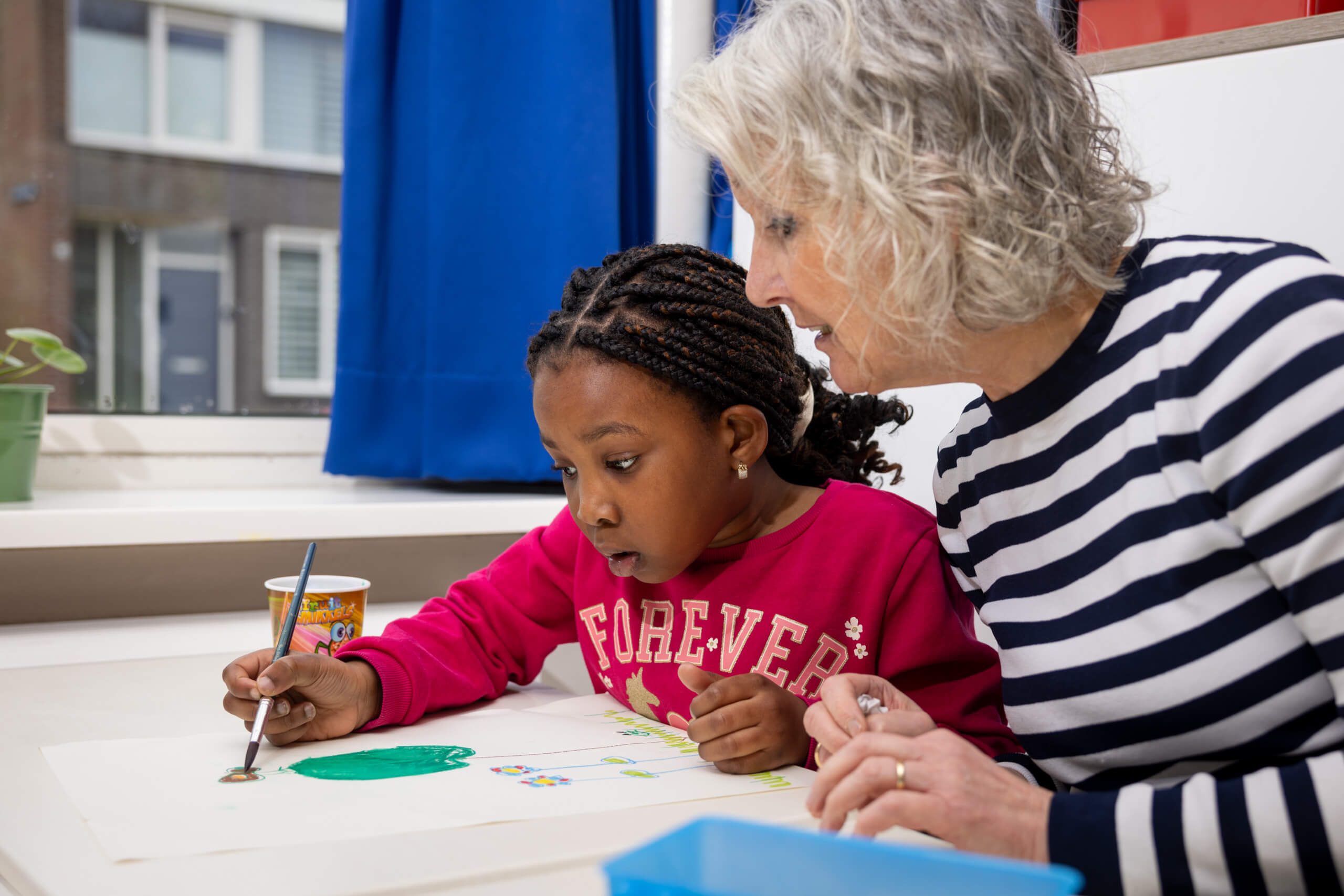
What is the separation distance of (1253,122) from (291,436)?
1.50 metres

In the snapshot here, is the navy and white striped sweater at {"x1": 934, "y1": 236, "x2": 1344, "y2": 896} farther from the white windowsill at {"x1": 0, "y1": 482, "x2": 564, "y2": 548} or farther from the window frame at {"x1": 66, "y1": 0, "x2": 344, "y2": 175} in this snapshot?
the window frame at {"x1": 66, "y1": 0, "x2": 344, "y2": 175}

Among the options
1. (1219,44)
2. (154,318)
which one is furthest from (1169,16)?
(154,318)

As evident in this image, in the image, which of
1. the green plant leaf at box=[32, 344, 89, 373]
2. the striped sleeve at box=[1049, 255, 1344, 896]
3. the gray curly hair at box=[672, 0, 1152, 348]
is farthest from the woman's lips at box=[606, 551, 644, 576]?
the green plant leaf at box=[32, 344, 89, 373]

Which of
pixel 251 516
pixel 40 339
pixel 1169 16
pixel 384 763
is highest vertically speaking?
pixel 1169 16

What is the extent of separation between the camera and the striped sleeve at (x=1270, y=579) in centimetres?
58

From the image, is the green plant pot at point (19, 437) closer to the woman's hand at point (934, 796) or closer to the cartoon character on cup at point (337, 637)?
the cartoon character on cup at point (337, 637)

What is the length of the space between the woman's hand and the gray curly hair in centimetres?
29

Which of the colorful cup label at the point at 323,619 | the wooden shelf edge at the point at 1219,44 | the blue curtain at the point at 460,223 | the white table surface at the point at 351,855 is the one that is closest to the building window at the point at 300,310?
the blue curtain at the point at 460,223

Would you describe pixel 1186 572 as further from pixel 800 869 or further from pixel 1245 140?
pixel 1245 140

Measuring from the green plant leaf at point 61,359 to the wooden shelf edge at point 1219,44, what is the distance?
136 cm

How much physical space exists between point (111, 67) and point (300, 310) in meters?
0.49

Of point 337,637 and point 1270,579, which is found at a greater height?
point 1270,579

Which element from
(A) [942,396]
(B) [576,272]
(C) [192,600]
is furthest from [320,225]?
(A) [942,396]

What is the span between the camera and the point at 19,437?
4.84 ft
